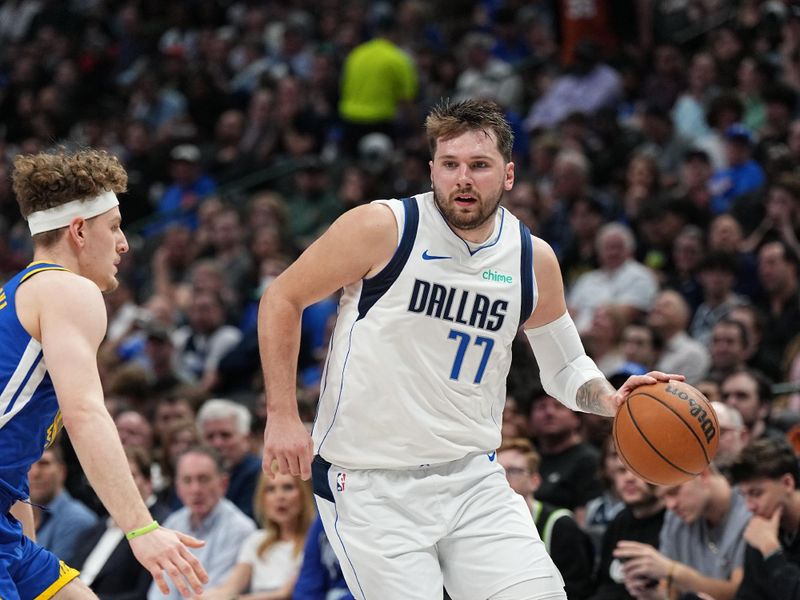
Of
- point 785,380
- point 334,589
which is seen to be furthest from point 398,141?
point 334,589

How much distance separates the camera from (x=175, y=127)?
17219 millimetres

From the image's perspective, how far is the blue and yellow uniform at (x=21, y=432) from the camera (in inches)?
167

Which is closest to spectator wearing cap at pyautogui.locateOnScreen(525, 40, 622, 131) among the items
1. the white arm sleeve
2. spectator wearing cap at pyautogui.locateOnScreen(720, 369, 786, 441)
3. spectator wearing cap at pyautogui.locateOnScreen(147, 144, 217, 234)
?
spectator wearing cap at pyautogui.locateOnScreen(147, 144, 217, 234)

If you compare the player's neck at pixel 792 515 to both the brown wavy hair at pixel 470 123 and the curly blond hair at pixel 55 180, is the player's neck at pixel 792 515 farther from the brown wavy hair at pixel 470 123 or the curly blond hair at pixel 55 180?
the curly blond hair at pixel 55 180

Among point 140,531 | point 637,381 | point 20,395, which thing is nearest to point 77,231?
point 20,395

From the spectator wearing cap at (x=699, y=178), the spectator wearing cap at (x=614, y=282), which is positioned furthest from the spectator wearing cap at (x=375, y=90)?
the spectator wearing cap at (x=614, y=282)

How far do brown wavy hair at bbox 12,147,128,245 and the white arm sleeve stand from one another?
70.5 inches

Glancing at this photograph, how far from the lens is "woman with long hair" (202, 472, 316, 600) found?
7526 millimetres

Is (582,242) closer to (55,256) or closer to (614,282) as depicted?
(614,282)

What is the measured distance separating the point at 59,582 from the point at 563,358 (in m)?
2.10

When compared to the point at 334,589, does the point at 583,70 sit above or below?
above

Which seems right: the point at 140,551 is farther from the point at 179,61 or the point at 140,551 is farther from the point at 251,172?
the point at 179,61

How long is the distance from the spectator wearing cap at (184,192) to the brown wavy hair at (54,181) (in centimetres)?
1074

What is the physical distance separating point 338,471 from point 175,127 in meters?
13.0
